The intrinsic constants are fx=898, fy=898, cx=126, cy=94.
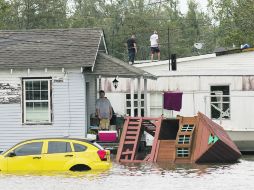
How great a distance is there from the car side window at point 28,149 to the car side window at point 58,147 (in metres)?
0.36

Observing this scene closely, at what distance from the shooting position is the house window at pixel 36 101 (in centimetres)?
3794

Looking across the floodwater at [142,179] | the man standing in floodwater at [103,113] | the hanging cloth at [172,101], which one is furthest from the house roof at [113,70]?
the floodwater at [142,179]

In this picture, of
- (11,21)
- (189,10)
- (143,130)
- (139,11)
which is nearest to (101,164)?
(143,130)

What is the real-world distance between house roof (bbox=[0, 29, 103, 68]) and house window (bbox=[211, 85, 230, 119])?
6.25 m

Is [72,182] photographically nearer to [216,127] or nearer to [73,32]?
[216,127]

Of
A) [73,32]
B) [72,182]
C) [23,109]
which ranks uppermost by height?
[73,32]

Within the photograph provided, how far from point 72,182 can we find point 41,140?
3.69 m

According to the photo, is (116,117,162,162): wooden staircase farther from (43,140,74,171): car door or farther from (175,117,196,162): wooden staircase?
(43,140,74,171): car door

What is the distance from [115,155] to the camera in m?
37.5

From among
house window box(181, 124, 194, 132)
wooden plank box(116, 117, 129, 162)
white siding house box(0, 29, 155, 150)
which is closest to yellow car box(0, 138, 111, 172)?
wooden plank box(116, 117, 129, 162)

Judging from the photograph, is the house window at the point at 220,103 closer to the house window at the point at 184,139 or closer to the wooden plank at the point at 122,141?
the wooden plank at the point at 122,141

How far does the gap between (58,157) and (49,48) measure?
33.5 feet

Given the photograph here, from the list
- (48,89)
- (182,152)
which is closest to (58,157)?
(182,152)

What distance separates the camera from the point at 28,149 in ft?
98.4
